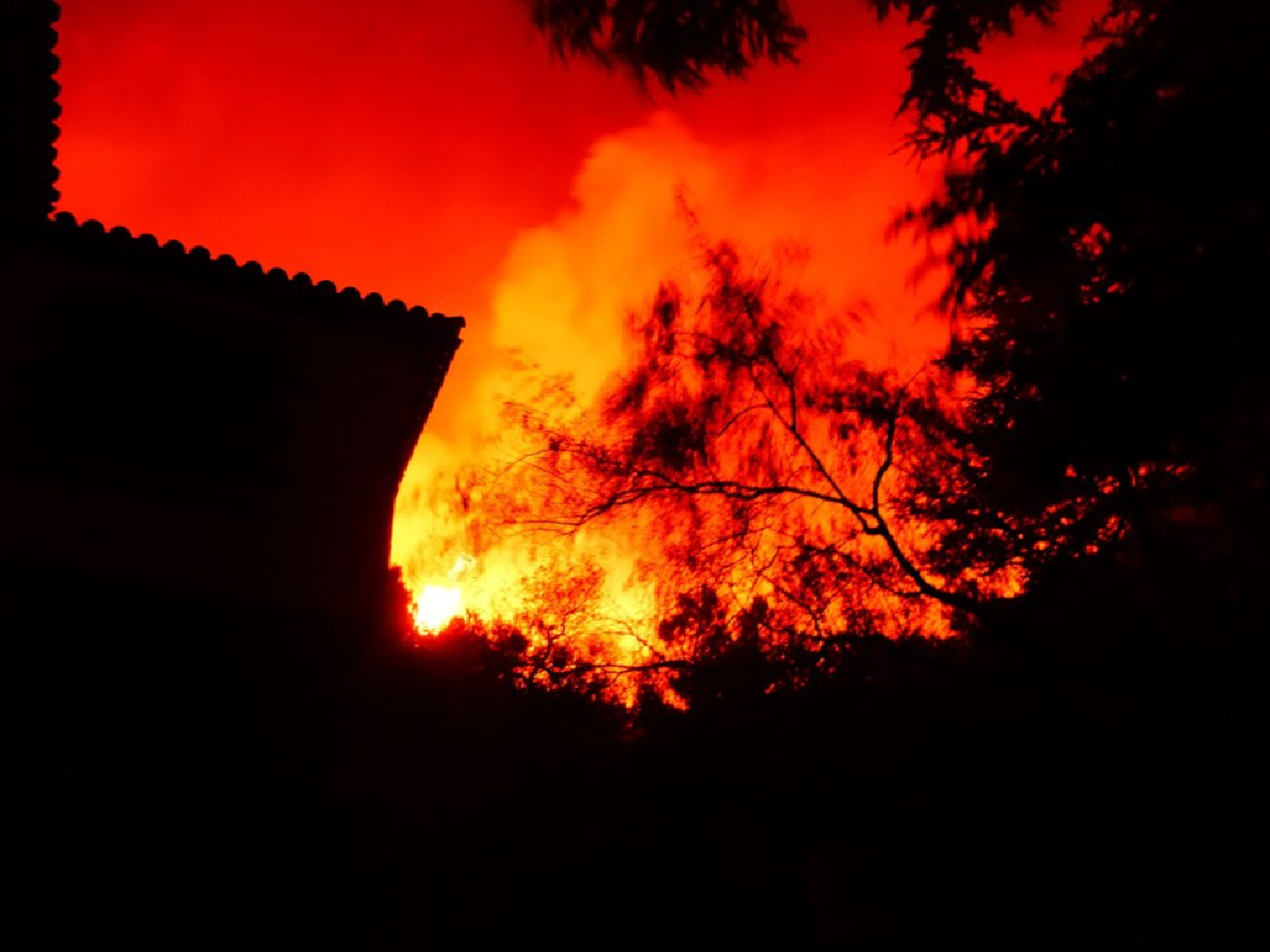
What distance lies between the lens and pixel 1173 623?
9039 mm

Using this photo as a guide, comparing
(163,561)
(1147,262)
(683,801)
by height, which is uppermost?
(1147,262)

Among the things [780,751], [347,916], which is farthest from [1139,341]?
[347,916]

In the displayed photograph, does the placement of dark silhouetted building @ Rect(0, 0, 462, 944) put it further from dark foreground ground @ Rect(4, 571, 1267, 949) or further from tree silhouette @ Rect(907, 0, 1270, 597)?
tree silhouette @ Rect(907, 0, 1270, 597)

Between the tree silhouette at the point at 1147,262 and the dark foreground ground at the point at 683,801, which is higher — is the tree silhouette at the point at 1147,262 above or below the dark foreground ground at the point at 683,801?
above

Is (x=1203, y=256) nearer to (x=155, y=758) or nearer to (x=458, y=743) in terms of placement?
(x=155, y=758)

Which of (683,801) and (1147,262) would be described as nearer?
(1147,262)

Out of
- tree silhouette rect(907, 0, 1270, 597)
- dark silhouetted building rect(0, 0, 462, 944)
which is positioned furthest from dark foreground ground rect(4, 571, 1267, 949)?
tree silhouette rect(907, 0, 1270, 597)

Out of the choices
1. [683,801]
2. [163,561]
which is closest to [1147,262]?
[163,561]

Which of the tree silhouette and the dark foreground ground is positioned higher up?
the tree silhouette

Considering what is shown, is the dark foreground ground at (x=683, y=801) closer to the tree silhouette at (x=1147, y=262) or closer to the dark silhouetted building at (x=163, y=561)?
the dark silhouetted building at (x=163, y=561)

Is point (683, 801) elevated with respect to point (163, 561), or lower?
lower

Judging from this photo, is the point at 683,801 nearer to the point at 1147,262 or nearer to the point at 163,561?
the point at 163,561

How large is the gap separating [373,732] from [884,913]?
14.0m

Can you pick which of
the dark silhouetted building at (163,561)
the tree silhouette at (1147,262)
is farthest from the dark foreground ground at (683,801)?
the tree silhouette at (1147,262)
